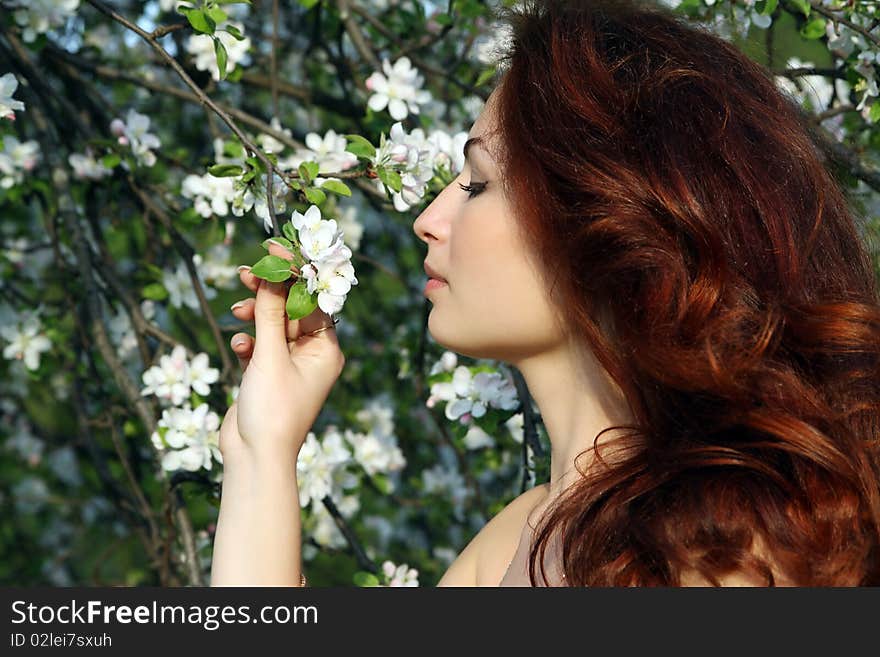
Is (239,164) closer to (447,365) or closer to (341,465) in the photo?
(447,365)

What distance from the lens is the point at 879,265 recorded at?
1912mm

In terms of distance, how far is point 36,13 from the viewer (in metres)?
2.09

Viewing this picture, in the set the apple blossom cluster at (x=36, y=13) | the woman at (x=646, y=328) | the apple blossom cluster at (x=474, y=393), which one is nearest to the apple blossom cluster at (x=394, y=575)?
the apple blossom cluster at (x=474, y=393)

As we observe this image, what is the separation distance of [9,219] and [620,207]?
7.56 ft

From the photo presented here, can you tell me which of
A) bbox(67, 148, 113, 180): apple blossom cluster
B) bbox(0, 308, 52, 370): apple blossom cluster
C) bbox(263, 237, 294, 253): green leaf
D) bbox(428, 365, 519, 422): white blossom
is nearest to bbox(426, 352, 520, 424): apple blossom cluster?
bbox(428, 365, 519, 422): white blossom

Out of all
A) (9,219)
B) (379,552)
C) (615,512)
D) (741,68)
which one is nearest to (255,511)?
(615,512)

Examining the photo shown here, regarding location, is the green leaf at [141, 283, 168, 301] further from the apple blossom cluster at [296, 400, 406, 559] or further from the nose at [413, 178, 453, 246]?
the nose at [413, 178, 453, 246]

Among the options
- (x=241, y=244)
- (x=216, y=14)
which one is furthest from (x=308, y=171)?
(x=241, y=244)

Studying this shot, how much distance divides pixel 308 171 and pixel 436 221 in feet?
0.72

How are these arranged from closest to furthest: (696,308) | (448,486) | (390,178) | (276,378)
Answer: (696,308), (276,378), (390,178), (448,486)

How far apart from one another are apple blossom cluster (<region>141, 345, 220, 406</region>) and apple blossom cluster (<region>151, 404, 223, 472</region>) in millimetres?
76

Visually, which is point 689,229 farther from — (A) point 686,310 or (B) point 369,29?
(B) point 369,29

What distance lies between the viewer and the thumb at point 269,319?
1.31 m

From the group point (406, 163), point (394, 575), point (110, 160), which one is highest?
point (110, 160)
